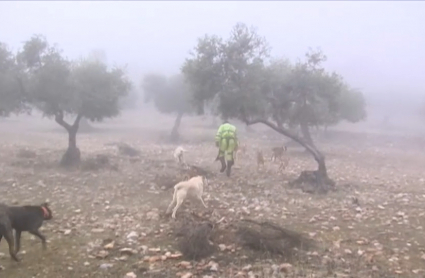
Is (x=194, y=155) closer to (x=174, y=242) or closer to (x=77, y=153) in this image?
(x=77, y=153)

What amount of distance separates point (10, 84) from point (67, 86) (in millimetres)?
2767

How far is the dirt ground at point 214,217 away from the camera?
924 cm

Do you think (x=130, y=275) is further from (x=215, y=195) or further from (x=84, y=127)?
(x=84, y=127)

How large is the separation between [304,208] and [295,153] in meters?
18.8

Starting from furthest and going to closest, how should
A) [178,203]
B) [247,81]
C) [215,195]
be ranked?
[247,81]
[215,195]
[178,203]

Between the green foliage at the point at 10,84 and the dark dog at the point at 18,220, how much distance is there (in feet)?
48.8

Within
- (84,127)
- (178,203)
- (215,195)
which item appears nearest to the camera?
(178,203)

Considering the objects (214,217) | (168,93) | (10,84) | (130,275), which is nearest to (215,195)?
(214,217)

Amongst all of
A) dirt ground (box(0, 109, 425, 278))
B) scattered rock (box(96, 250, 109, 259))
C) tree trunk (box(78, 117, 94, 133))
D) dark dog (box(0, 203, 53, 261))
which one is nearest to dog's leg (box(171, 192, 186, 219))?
dirt ground (box(0, 109, 425, 278))

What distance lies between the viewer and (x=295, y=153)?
109 feet

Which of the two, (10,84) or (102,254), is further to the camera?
(10,84)

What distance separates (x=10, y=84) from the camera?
2294cm

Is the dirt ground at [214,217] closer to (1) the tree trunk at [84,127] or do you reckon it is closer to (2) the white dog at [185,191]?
(2) the white dog at [185,191]

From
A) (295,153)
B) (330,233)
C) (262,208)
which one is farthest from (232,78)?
(295,153)
